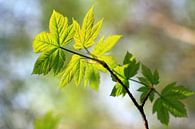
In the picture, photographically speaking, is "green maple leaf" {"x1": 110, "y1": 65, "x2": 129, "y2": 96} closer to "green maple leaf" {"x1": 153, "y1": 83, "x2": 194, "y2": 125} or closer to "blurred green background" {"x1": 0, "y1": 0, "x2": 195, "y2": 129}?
"green maple leaf" {"x1": 153, "y1": 83, "x2": 194, "y2": 125}

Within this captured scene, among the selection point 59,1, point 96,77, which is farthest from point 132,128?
point 96,77

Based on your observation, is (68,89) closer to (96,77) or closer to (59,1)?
(59,1)

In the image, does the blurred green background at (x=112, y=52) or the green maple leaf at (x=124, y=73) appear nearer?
the green maple leaf at (x=124, y=73)

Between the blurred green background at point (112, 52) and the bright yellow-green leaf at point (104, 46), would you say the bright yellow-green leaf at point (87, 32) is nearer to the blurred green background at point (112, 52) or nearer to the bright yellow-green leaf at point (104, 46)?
the bright yellow-green leaf at point (104, 46)

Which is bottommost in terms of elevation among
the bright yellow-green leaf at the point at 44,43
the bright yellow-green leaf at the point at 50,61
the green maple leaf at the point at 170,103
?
the green maple leaf at the point at 170,103

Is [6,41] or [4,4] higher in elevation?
[4,4]

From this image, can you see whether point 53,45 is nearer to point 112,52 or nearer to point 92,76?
point 92,76

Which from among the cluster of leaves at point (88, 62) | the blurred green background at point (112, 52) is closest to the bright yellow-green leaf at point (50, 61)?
the cluster of leaves at point (88, 62)

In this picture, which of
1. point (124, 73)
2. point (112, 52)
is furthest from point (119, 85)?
point (112, 52)
